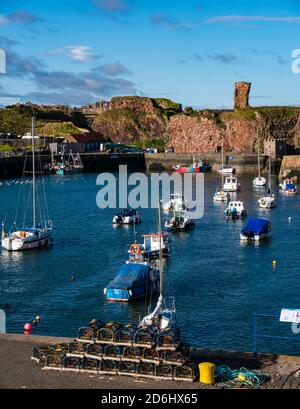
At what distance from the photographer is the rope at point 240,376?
587 inches

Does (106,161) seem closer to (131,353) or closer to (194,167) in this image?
(194,167)

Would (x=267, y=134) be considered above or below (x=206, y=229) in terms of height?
above

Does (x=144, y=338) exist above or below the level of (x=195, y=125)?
below

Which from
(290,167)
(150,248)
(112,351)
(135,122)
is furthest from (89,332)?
(135,122)

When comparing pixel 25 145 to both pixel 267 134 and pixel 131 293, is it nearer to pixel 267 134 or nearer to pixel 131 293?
pixel 267 134

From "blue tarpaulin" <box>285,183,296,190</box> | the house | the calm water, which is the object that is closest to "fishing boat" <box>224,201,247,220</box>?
the calm water

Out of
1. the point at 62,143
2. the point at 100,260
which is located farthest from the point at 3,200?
the point at 62,143

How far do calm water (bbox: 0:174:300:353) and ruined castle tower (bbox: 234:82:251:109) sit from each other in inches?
4201

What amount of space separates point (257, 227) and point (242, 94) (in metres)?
119

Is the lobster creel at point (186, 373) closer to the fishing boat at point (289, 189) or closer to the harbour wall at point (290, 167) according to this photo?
the fishing boat at point (289, 189)

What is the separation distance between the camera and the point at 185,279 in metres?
33.9

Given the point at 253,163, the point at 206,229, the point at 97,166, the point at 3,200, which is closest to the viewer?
the point at 206,229
